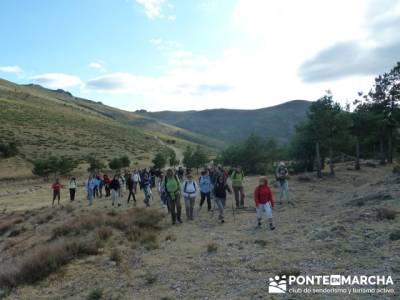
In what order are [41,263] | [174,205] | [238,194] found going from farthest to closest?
1. [238,194]
2. [174,205]
3. [41,263]

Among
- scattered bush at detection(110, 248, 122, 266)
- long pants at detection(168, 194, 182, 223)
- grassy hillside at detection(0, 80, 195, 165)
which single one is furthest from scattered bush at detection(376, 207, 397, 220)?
grassy hillside at detection(0, 80, 195, 165)

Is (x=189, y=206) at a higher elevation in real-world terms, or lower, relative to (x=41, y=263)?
higher

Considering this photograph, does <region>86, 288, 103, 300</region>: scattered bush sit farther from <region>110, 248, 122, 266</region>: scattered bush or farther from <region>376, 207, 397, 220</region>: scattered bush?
<region>376, 207, 397, 220</region>: scattered bush

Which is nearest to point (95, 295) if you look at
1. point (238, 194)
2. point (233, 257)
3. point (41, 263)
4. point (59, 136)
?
point (41, 263)

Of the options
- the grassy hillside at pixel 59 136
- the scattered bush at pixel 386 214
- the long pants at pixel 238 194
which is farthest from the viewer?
the grassy hillside at pixel 59 136

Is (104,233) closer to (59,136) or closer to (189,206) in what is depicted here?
(189,206)

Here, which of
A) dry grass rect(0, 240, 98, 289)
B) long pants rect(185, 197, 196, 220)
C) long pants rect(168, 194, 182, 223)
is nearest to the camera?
dry grass rect(0, 240, 98, 289)

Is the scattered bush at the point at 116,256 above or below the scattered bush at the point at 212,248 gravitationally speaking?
below

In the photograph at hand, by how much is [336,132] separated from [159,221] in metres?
19.7

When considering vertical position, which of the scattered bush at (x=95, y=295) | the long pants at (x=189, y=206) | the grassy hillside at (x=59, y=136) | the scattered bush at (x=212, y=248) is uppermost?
the grassy hillside at (x=59, y=136)

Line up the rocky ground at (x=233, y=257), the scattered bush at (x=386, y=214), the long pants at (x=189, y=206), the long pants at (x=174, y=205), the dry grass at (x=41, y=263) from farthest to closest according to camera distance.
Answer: the long pants at (x=189, y=206) < the long pants at (x=174, y=205) < the scattered bush at (x=386, y=214) < the dry grass at (x=41, y=263) < the rocky ground at (x=233, y=257)

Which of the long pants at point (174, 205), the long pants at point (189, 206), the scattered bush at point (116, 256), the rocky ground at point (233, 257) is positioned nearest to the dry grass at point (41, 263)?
the rocky ground at point (233, 257)

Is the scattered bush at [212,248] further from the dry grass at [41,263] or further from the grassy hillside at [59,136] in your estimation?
the grassy hillside at [59,136]

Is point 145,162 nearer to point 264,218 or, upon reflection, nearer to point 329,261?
point 264,218
